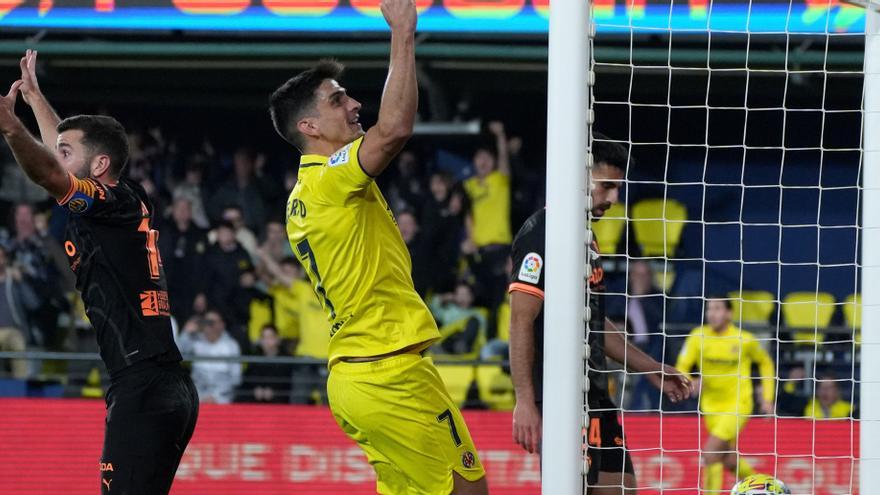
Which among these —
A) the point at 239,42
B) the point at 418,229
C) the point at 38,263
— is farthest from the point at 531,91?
the point at 38,263

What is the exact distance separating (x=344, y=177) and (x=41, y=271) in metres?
9.09

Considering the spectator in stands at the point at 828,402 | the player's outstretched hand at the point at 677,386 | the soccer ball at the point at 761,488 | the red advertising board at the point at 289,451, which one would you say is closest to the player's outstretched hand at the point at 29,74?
the player's outstretched hand at the point at 677,386

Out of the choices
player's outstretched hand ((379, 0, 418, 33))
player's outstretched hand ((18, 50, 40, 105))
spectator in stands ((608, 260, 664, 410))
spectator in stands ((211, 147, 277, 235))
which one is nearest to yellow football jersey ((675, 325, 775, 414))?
spectator in stands ((608, 260, 664, 410))

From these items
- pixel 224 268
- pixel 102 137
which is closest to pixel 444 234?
pixel 224 268

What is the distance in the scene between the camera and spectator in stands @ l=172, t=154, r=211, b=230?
13266 mm

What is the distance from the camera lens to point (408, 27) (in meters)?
4.46

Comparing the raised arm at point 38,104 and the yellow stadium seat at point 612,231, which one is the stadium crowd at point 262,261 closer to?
the yellow stadium seat at point 612,231

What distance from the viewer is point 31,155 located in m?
4.68

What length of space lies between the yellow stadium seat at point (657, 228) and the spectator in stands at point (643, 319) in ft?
Result: 1.63

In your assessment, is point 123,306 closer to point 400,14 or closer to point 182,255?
point 400,14

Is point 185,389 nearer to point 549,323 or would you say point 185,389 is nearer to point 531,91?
point 549,323

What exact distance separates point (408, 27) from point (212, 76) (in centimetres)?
925

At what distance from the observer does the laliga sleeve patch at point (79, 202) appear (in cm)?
501

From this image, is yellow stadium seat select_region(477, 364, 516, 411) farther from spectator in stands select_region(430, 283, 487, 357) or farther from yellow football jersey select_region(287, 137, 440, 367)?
Answer: yellow football jersey select_region(287, 137, 440, 367)
